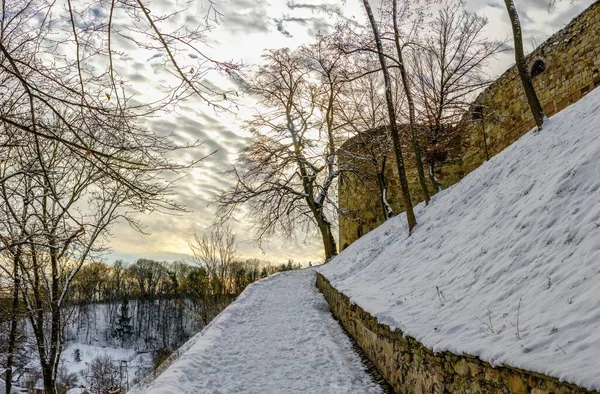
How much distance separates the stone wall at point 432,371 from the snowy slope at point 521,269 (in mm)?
78

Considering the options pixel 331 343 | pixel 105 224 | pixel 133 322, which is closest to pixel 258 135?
pixel 105 224

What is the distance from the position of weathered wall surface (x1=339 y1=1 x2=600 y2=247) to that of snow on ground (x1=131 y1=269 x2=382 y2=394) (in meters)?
7.75

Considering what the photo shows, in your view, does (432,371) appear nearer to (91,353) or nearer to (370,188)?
(370,188)

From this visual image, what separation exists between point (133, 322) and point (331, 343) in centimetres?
7368

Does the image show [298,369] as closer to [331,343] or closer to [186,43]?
[331,343]

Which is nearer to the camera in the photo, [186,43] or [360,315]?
[186,43]

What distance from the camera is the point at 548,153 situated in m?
5.40

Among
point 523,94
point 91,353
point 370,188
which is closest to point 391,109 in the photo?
point 523,94

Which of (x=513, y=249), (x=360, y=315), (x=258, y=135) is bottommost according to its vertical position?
(x=360, y=315)

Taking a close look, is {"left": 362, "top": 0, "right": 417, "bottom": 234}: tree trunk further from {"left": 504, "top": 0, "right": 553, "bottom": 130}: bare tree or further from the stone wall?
the stone wall

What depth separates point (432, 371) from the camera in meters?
3.41

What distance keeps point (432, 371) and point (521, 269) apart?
1282 millimetres

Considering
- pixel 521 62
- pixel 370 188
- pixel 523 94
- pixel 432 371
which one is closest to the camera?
pixel 432 371

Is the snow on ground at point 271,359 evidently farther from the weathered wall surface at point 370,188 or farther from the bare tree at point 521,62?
the weathered wall surface at point 370,188
